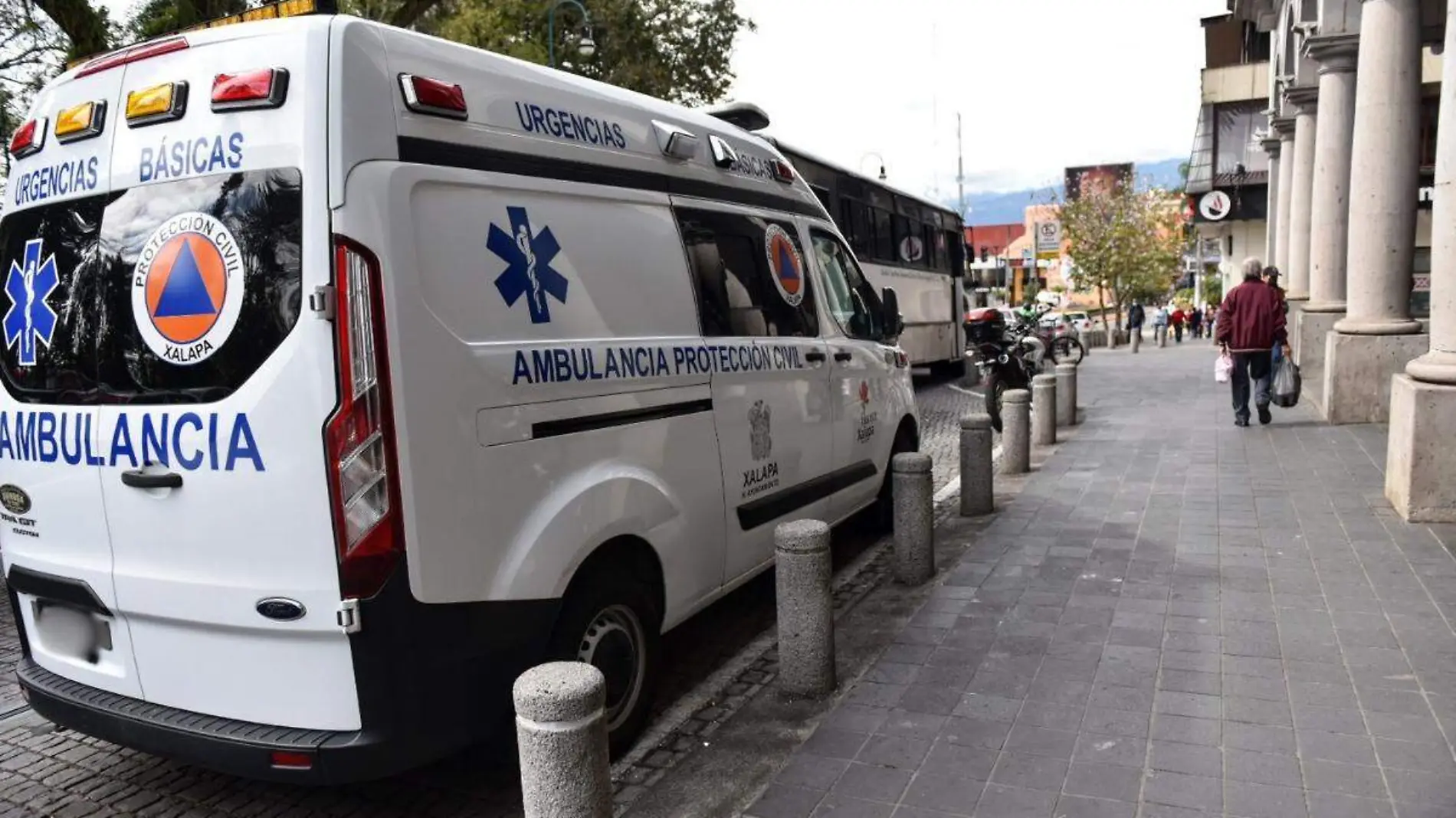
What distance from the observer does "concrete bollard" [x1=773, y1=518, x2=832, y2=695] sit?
163 inches

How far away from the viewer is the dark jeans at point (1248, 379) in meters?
10.7

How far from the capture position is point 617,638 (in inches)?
151

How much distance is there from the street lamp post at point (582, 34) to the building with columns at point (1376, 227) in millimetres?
11699

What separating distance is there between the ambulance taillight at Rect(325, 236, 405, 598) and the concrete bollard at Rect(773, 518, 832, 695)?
1.76 metres

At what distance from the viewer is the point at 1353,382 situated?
34.1 ft

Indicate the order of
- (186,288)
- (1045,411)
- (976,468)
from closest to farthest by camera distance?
(186,288) → (976,468) → (1045,411)

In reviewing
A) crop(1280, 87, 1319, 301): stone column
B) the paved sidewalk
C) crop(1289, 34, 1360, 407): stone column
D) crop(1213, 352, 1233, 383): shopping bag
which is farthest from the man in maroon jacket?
crop(1280, 87, 1319, 301): stone column

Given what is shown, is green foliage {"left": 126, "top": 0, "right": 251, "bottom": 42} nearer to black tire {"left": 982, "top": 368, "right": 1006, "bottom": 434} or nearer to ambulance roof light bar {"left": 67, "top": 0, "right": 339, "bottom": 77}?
ambulance roof light bar {"left": 67, "top": 0, "right": 339, "bottom": 77}

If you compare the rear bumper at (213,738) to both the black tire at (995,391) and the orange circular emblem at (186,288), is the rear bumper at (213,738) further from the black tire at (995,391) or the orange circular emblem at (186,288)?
the black tire at (995,391)

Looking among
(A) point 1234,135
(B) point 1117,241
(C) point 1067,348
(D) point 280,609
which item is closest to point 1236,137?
(A) point 1234,135

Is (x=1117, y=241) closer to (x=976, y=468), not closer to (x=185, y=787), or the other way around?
(x=976, y=468)

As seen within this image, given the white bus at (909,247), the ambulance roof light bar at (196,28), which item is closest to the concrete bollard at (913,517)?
the ambulance roof light bar at (196,28)

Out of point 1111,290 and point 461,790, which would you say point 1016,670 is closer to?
point 461,790

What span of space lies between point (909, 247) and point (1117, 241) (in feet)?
84.9
